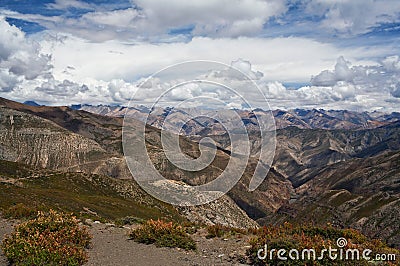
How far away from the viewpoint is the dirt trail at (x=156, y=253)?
598 inches

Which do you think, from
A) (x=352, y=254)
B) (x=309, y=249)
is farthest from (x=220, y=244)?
(x=352, y=254)

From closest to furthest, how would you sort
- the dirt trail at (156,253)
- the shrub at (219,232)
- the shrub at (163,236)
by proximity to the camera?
the dirt trail at (156,253) < the shrub at (163,236) < the shrub at (219,232)

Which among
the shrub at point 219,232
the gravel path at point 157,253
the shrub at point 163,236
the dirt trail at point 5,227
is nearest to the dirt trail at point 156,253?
the gravel path at point 157,253

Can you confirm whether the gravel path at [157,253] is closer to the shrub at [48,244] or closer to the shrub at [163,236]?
the shrub at [163,236]

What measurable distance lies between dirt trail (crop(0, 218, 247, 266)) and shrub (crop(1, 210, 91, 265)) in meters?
0.60

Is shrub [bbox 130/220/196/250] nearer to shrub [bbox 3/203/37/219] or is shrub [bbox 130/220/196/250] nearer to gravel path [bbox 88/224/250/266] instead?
gravel path [bbox 88/224/250/266]

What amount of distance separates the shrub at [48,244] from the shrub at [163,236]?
113 inches

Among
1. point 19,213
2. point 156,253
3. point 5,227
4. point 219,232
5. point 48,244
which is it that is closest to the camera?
point 48,244

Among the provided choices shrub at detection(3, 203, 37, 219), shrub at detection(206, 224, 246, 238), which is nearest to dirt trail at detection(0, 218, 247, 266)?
shrub at detection(206, 224, 246, 238)

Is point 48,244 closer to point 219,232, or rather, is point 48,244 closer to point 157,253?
point 157,253

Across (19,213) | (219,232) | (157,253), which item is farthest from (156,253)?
(19,213)

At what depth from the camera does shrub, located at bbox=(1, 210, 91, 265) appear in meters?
13.5

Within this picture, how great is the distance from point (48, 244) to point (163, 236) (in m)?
5.87

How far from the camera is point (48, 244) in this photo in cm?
1448
